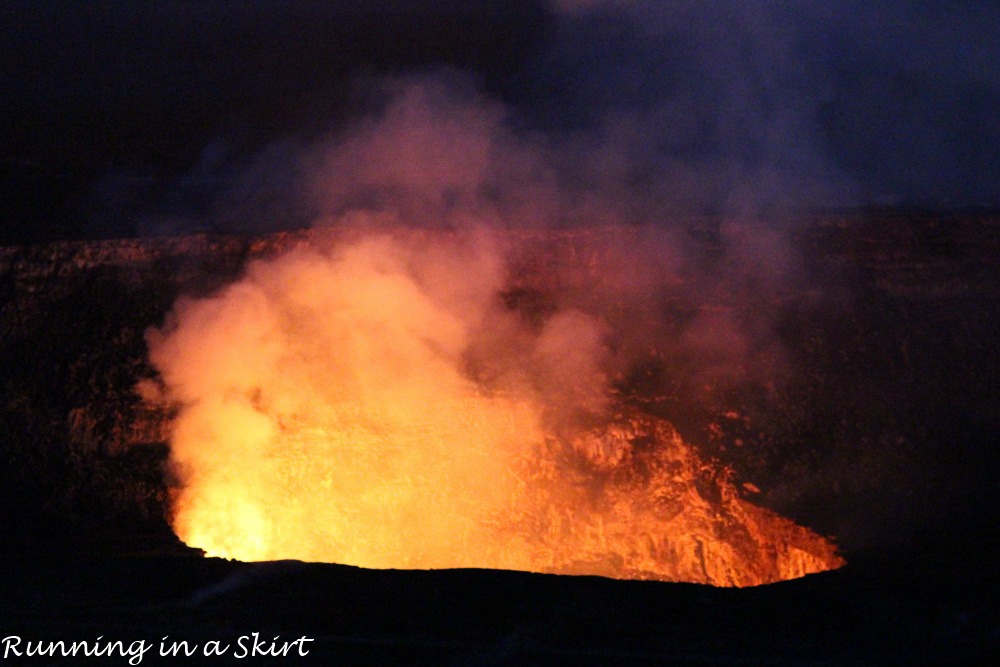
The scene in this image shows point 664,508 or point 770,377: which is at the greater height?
point 770,377

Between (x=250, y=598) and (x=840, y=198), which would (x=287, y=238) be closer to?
(x=250, y=598)

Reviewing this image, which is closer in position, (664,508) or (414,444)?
(664,508)

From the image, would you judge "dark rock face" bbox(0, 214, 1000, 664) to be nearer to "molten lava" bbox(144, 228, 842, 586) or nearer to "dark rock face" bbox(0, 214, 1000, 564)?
"dark rock face" bbox(0, 214, 1000, 564)

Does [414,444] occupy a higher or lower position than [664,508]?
higher

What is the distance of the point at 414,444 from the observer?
5719 millimetres

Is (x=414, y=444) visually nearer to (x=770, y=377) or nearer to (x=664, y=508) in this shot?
(x=664, y=508)

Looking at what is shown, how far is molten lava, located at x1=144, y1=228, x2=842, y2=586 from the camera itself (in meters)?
5.52

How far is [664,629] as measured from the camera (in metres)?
3.27

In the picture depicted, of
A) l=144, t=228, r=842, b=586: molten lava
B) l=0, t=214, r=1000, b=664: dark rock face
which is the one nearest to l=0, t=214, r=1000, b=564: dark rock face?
l=0, t=214, r=1000, b=664: dark rock face

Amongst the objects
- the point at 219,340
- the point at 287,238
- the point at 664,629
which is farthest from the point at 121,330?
the point at 664,629

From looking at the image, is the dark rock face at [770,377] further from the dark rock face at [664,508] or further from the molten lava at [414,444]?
the molten lava at [414,444]

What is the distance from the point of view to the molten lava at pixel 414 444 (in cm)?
552

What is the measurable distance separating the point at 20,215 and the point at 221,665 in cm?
574

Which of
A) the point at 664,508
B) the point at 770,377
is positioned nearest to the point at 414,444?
the point at 664,508
